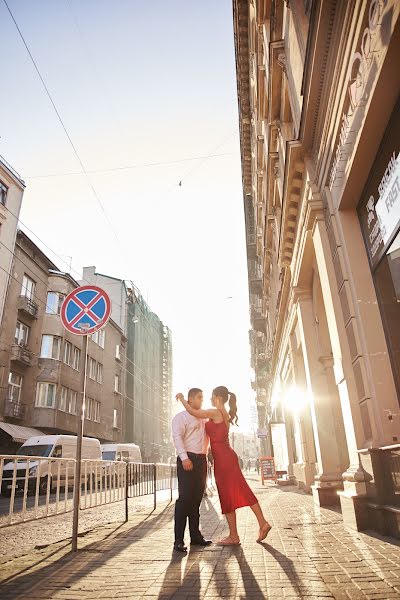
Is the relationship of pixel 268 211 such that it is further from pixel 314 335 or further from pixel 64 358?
pixel 64 358

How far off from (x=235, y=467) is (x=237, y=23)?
1624 cm

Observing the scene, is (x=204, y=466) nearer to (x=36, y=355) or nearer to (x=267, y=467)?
(x=267, y=467)

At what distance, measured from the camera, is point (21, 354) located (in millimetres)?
26375

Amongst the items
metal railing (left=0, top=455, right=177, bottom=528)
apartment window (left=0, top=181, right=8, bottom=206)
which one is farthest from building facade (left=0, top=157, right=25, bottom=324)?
metal railing (left=0, top=455, right=177, bottom=528)

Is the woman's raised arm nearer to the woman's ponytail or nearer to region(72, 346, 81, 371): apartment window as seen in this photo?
the woman's ponytail

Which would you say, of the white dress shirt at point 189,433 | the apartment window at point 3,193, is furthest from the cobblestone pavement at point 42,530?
the apartment window at point 3,193

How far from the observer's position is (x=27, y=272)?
28203 mm

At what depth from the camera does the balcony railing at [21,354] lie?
25883 millimetres

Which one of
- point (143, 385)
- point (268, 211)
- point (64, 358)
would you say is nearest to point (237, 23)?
point (268, 211)

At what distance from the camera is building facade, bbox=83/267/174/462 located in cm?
4897

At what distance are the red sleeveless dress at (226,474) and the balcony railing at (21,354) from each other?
2391cm

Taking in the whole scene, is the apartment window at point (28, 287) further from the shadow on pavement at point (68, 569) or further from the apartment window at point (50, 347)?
the shadow on pavement at point (68, 569)

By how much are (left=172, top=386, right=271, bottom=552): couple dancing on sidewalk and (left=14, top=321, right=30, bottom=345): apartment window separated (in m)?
24.8

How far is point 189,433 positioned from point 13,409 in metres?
23.7
